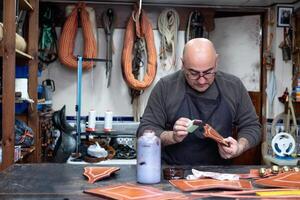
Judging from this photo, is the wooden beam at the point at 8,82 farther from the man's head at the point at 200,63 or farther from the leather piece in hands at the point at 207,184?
the leather piece in hands at the point at 207,184

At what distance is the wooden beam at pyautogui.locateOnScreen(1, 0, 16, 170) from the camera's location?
2895mm

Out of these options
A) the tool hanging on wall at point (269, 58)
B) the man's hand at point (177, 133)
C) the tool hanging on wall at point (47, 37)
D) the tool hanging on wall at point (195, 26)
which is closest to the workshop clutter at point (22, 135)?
the tool hanging on wall at point (47, 37)

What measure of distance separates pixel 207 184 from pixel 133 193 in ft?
1.01

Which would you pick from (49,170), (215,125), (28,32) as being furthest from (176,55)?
(49,170)

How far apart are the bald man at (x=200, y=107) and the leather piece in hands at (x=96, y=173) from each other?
47 cm

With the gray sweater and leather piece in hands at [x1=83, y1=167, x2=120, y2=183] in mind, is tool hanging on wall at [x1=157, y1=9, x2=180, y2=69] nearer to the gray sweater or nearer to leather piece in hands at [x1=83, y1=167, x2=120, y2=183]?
the gray sweater

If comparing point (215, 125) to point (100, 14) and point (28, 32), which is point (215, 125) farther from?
point (100, 14)

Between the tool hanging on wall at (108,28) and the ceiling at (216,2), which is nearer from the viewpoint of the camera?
the ceiling at (216,2)

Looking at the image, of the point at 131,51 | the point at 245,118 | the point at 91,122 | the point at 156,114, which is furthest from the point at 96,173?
the point at 131,51

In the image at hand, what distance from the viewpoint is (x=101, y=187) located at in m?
1.57

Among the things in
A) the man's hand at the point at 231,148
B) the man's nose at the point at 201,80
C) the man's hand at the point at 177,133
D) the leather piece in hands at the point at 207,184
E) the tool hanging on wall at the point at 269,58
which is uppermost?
the tool hanging on wall at the point at 269,58

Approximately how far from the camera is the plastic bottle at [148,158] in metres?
1.62

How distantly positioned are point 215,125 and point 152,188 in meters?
0.91

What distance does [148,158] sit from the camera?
163 cm
